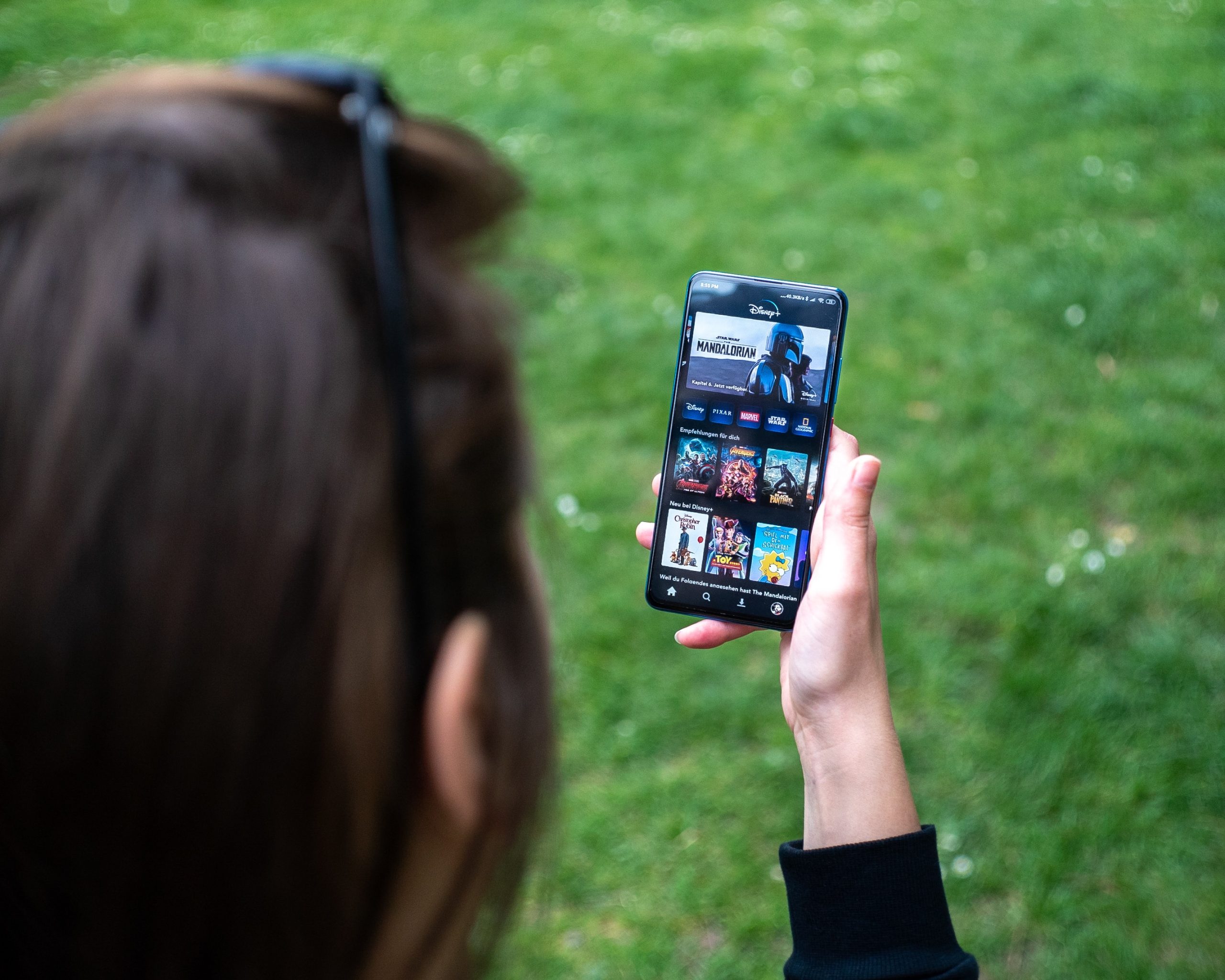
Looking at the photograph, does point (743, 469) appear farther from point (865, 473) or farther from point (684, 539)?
point (865, 473)

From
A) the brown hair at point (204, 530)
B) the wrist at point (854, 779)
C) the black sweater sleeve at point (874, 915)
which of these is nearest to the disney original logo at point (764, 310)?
the wrist at point (854, 779)

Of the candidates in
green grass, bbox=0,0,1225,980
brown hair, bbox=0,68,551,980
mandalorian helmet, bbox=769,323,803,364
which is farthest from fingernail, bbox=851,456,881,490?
brown hair, bbox=0,68,551,980

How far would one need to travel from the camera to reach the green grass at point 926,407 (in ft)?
8.18

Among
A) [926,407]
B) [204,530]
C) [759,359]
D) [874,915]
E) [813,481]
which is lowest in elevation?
[926,407]

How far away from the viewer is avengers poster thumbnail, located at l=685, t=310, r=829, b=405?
1930mm

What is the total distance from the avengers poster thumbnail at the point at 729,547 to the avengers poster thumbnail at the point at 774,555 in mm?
17

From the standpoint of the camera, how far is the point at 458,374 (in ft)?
2.75

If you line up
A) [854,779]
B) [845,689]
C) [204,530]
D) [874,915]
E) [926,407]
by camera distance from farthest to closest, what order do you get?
[926,407]
[845,689]
[854,779]
[874,915]
[204,530]

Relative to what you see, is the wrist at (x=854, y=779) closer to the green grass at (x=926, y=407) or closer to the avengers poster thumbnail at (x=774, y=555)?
the avengers poster thumbnail at (x=774, y=555)

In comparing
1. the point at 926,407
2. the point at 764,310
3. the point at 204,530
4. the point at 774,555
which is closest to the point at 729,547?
the point at 774,555

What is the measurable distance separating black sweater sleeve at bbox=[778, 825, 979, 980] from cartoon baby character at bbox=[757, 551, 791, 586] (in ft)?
2.00

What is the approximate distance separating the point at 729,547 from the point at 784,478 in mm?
174

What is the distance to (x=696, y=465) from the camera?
1.97 metres

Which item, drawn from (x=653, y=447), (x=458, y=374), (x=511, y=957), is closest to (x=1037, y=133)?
(x=653, y=447)
